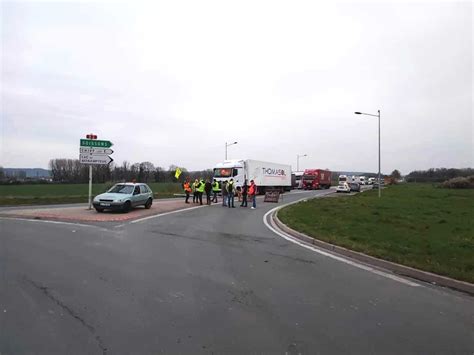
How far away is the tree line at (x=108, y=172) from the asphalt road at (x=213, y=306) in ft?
268

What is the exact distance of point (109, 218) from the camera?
1545 cm

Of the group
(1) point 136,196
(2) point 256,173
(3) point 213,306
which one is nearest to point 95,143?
(1) point 136,196

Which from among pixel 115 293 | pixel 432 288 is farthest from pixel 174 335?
pixel 432 288

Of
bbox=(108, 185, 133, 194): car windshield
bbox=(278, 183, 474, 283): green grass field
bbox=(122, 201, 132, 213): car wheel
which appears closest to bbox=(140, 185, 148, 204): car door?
bbox=(108, 185, 133, 194): car windshield

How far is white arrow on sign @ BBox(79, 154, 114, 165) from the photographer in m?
18.6

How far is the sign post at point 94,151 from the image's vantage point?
18625mm

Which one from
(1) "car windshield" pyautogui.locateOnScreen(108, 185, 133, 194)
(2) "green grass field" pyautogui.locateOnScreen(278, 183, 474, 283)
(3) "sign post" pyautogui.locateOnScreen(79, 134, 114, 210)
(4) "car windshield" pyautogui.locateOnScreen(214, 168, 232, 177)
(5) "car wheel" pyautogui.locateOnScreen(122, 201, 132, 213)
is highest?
(3) "sign post" pyautogui.locateOnScreen(79, 134, 114, 210)

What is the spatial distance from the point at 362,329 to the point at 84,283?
4216 mm

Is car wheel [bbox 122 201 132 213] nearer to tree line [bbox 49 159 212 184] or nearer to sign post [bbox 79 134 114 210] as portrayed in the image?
sign post [bbox 79 134 114 210]

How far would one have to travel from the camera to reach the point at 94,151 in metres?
18.8

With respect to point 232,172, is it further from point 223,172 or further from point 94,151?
point 94,151

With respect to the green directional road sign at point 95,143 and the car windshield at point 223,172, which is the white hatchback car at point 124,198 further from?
the car windshield at point 223,172

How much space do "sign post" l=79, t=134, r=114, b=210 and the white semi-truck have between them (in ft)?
58.4

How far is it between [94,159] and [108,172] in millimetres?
76968
